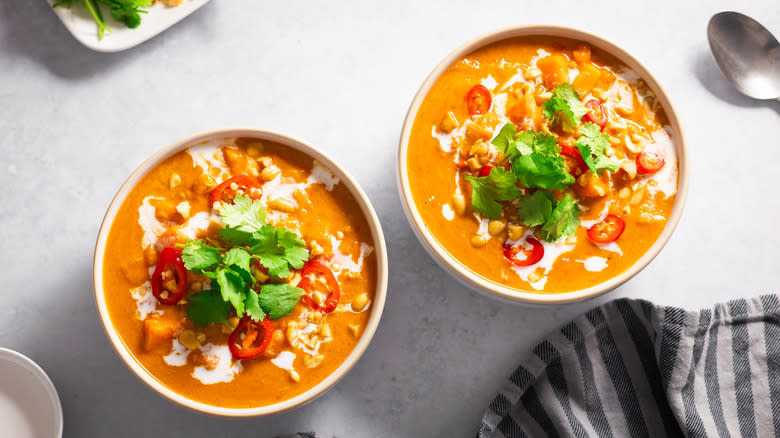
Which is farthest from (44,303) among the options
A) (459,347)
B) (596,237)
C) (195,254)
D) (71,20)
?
(596,237)

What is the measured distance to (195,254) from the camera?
2.62 meters

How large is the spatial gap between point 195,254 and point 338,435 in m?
1.18

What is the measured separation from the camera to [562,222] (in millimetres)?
2744

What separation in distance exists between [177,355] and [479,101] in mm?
1591

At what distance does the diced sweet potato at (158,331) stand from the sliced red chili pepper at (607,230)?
1698 mm

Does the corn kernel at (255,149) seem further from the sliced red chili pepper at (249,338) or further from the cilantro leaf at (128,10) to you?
the cilantro leaf at (128,10)

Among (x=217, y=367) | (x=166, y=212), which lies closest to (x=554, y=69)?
(x=166, y=212)

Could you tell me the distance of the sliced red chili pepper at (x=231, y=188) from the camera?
2.75 m

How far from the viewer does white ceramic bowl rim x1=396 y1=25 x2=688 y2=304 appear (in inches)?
110

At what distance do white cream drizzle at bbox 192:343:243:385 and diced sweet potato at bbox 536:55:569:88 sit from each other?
1.71 metres

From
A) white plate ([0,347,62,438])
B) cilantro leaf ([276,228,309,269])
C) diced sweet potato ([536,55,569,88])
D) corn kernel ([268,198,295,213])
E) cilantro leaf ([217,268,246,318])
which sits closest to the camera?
cilantro leaf ([217,268,246,318])

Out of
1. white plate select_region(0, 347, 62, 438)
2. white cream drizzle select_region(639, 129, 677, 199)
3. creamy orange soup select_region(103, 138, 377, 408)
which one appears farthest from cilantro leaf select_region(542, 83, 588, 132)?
white plate select_region(0, 347, 62, 438)

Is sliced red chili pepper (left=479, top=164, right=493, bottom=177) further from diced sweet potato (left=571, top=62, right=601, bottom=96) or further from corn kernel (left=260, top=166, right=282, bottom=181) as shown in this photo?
corn kernel (left=260, top=166, right=282, bottom=181)

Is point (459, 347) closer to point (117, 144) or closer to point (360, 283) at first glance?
point (360, 283)
